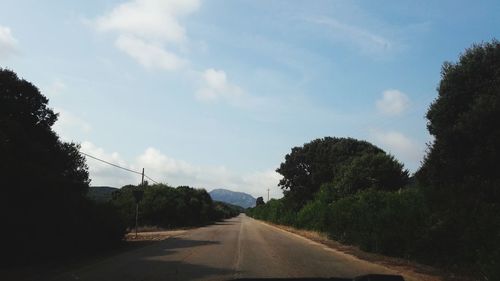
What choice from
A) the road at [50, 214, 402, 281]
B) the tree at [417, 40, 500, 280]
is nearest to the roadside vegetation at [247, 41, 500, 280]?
the tree at [417, 40, 500, 280]

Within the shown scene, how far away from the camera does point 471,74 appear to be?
23656 millimetres

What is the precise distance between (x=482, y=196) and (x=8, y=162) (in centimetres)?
1591

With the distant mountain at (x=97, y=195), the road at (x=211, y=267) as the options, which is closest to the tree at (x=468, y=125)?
the road at (x=211, y=267)

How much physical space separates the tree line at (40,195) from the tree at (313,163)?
3521 centimetres

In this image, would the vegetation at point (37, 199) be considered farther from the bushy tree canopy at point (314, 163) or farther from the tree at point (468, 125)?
the bushy tree canopy at point (314, 163)

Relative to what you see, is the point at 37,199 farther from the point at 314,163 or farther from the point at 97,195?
the point at 314,163

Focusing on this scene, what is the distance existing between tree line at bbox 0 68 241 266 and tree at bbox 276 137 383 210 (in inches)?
1386

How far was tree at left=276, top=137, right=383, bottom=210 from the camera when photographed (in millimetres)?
65438

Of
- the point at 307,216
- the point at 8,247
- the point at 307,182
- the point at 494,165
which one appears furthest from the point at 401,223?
the point at 307,182

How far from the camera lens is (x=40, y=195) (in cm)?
1892

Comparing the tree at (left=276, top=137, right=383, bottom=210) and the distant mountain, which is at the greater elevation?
the tree at (left=276, top=137, right=383, bottom=210)

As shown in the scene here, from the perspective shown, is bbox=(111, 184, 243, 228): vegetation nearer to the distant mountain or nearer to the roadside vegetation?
the distant mountain

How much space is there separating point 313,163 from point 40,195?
52192 mm

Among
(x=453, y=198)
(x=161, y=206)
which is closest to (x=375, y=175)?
(x=453, y=198)
